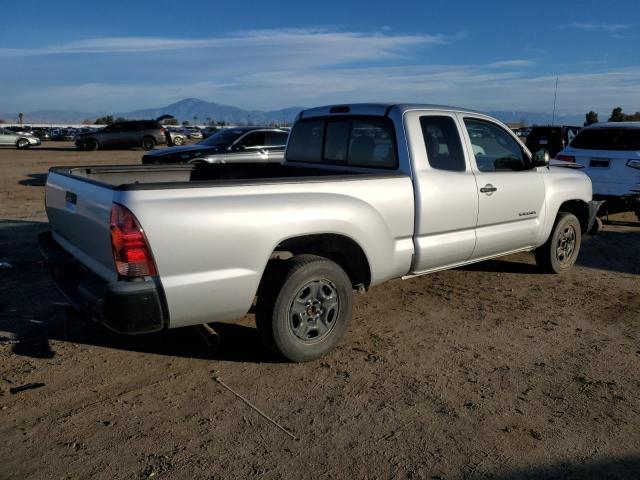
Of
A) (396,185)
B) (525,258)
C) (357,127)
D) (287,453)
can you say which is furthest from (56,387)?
(525,258)

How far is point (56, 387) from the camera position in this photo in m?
3.86

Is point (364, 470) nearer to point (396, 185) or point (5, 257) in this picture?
point (396, 185)

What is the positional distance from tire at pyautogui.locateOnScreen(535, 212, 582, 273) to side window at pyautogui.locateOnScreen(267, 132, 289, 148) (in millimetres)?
8716

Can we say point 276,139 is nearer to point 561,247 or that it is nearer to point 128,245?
point 561,247

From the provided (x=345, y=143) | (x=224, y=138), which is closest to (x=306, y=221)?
(x=345, y=143)

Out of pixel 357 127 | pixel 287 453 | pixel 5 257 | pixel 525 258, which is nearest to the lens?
pixel 287 453

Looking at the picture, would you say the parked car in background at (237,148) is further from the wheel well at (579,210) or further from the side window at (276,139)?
the wheel well at (579,210)

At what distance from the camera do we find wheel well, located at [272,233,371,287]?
4.38 m

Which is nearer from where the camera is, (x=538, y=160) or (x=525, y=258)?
(x=538, y=160)

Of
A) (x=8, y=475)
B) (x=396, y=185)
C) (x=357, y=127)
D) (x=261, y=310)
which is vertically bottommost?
(x=8, y=475)

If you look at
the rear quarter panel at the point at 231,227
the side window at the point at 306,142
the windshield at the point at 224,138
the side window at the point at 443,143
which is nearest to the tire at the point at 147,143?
the windshield at the point at 224,138

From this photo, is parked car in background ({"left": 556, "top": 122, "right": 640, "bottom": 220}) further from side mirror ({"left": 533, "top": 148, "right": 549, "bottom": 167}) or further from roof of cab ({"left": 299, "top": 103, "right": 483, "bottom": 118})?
roof of cab ({"left": 299, "top": 103, "right": 483, "bottom": 118})

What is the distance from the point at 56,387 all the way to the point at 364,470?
2.14m

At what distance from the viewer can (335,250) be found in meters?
4.55
